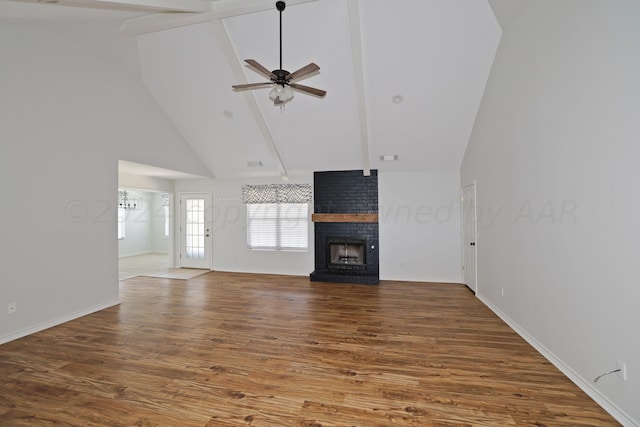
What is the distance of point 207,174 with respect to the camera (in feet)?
22.4

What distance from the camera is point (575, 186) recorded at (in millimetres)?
2283

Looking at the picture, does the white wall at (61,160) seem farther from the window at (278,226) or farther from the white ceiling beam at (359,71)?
the white ceiling beam at (359,71)

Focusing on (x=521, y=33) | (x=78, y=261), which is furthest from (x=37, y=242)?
(x=521, y=33)

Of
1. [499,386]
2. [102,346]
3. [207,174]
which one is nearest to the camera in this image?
[499,386]

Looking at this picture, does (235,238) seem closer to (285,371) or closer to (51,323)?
(51,323)

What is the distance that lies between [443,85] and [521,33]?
1180mm

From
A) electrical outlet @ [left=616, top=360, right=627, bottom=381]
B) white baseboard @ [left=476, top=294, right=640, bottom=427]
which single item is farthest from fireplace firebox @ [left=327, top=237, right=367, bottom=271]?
electrical outlet @ [left=616, top=360, right=627, bottom=381]

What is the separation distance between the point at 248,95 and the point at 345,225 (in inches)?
134

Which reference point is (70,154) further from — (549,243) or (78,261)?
(549,243)

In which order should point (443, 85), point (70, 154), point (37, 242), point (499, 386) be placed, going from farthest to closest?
point (443, 85), point (70, 154), point (37, 242), point (499, 386)

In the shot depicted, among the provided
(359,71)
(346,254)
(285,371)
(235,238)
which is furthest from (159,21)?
(346,254)

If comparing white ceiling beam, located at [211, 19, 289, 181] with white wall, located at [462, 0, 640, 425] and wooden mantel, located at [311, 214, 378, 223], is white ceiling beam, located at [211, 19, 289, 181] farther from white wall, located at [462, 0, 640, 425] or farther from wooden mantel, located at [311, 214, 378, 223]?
white wall, located at [462, 0, 640, 425]

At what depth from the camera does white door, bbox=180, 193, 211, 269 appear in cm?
721

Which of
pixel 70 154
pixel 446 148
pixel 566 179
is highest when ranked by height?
pixel 446 148
